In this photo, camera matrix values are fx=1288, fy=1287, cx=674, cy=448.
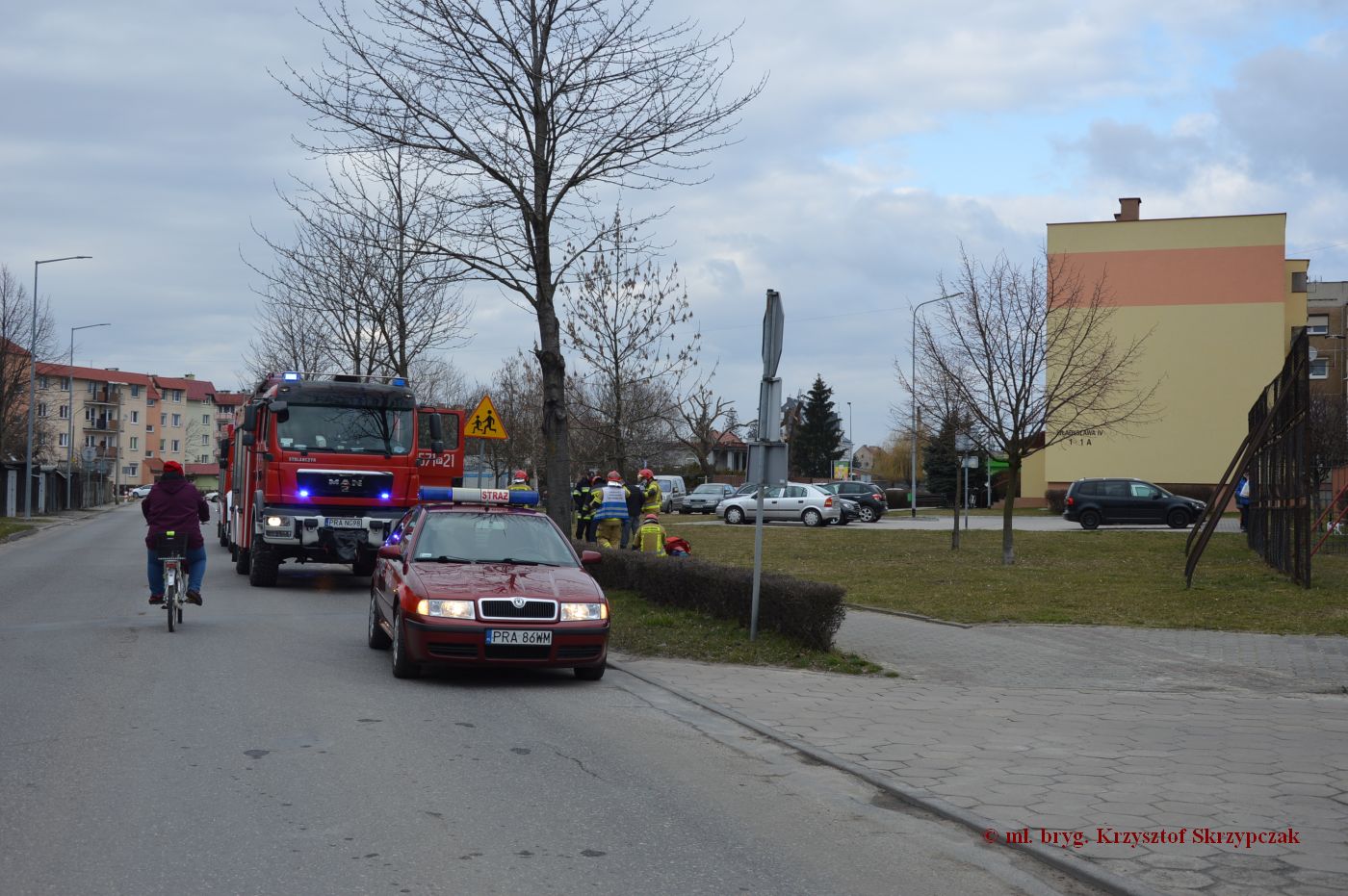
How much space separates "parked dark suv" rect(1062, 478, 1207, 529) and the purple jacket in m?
33.2

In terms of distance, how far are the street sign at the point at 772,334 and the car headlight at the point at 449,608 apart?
3.96m

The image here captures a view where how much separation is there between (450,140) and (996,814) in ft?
47.6

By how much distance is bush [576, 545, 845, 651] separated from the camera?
1195 centimetres

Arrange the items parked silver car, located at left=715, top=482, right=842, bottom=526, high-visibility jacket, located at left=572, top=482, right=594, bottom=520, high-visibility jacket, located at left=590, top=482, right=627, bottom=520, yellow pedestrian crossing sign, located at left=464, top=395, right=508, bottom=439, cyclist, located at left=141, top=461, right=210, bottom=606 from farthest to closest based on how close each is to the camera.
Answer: parked silver car, located at left=715, top=482, right=842, bottom=526 → high-visibility jacket, located at left=572, top=482, right=594, bottom=520 → high-visibility jacket, located at left=590, top=482, right=627, bottom=520 → yellow pedestrian crossing sign, located at left=464, top=395, right=508, bottom=439 → cyclist, located at left=141, top=461, right=210, bottom=606

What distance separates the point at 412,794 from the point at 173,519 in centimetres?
816

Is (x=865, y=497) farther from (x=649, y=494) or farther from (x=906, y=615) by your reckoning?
(x=906, y=615)

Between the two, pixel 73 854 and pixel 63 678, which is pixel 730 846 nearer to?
pixel 73 854

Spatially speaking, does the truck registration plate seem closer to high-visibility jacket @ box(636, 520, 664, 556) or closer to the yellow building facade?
high-visibility jacket @ box(636, 520, 664, 556)

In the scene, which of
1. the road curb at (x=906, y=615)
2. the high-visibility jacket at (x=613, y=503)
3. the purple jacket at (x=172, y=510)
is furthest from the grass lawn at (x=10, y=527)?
the road curb at (x=906, y=615)

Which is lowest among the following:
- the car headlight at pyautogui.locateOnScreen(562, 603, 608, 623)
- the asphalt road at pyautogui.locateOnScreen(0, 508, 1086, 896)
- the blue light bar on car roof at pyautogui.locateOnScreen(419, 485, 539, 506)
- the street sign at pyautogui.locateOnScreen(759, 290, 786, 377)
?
the asphalt road at pyautogui.locateOnScreen(0, 508, 1086, 896)

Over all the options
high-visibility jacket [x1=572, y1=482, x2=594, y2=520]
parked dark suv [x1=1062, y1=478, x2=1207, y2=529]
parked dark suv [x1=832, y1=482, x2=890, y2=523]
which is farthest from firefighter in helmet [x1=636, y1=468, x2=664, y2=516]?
parked dark suv [x1=832, y1=482, x2=890, y2=523]

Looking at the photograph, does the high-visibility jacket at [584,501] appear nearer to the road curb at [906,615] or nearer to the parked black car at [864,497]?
the road curb at [906,615]

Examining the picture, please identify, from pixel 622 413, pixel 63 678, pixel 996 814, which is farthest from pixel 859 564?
pixel 996 814

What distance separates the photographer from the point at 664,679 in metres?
10.7
